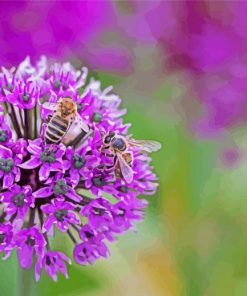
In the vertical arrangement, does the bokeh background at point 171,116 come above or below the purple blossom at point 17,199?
above

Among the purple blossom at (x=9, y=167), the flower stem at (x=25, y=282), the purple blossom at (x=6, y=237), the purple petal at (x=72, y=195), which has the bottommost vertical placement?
the flower stem at (x=25, y=282)

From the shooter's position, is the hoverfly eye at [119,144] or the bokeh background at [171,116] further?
the bokeh background at [171,116]

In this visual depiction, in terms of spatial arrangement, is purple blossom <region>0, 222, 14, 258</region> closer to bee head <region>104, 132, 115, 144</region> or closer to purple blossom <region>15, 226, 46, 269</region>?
purple blossom <region>15, 226, 46, 269</region>

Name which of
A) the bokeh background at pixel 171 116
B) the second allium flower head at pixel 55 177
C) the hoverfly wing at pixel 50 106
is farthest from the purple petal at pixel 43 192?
the bokeh background at pixel 171 116

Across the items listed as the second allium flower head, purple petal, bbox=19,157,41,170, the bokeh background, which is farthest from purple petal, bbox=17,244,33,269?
the bokeh background

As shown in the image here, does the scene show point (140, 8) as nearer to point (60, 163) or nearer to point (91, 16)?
point (91, 16)

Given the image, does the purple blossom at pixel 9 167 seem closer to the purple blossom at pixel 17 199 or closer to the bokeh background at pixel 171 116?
the purple blossom at pixel 17 199
